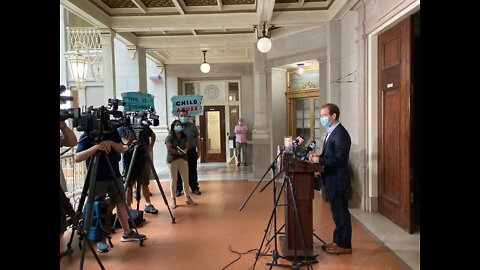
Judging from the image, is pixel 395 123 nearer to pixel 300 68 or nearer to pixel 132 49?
pixel 300 68

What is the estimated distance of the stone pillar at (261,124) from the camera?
777 centimetres

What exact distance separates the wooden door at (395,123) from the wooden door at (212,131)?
7253mm

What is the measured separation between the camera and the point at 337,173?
3078mm

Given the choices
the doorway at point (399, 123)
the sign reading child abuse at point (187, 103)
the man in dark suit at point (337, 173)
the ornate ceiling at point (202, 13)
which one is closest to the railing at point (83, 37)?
the ornate ceiling at point (202, 13)

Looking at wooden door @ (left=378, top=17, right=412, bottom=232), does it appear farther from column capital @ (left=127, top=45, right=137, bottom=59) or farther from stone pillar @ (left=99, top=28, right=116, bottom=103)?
column capital @ (left=127, top=45, right=137, bottom=59)

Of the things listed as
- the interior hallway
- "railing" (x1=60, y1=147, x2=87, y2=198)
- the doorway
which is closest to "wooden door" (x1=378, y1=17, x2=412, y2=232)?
the doorway

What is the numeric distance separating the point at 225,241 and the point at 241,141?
21.0 feet

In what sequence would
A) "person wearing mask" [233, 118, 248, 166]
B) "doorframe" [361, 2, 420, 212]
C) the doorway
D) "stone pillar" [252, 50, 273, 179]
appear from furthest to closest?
"person wearing mask" [233, 118, 248, 166] < "stone pillar" [252, 50, 273, 179] < "doorframe" [361, 2, 420, 212] < the doorway

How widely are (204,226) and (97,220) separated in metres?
1.28

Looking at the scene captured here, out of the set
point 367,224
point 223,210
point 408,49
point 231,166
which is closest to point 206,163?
point 231,166

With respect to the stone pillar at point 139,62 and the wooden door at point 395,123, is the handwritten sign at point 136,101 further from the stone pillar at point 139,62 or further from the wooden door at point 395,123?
the wooden door at point 395,123

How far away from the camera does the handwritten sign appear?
4.88m

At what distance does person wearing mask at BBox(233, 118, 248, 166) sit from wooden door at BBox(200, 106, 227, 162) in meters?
1.10

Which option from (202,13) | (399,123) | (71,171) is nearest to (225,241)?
(399,123)
